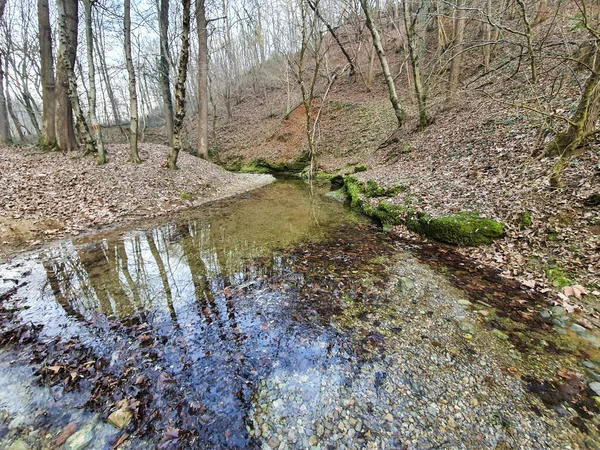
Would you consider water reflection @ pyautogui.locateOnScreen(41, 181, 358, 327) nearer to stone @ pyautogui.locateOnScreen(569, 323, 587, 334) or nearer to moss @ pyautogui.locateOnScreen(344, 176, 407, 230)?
moss @ pyautogui.locateOnScreen(344, 176, 407, 230)

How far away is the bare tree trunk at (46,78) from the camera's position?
11102mm

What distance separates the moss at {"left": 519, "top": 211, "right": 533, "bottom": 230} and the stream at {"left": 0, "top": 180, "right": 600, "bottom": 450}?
1.31 metres

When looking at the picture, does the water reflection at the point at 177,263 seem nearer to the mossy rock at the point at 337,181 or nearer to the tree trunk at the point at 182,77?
the tree trunk at the point at 182,77

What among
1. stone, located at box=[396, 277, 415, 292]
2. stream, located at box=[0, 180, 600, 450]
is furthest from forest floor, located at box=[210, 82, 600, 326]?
stone, located at box=[396, 277, 415, 292]

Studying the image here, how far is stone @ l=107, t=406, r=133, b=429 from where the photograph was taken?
2471mm

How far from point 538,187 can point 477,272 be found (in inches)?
98.4

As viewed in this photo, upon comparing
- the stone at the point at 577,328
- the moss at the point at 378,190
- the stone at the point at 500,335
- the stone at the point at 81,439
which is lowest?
the stone at the point at 500,335

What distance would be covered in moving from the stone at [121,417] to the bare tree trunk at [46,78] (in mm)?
13243

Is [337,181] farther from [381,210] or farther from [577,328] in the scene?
[577,328]

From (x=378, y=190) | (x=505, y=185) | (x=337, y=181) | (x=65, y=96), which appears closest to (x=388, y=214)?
(x=378, y=190)

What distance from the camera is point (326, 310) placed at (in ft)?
13.3

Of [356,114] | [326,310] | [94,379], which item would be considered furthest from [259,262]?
[356,114]

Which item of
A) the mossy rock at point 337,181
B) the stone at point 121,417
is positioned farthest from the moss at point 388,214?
the stone at point 121,417

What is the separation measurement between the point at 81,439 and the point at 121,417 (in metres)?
0.30
